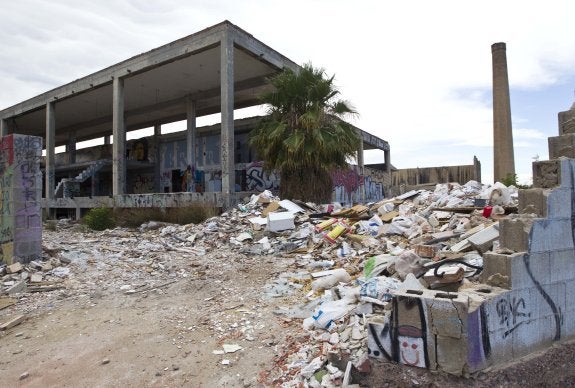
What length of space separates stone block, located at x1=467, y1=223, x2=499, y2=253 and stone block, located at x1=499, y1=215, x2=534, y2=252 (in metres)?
0.71

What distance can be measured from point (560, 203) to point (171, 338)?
14.8 feet

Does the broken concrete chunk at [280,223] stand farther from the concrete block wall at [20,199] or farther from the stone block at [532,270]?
the stone block at [532,270]

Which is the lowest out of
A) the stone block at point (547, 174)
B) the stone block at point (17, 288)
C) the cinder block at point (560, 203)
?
the stone block at point (17, 288)

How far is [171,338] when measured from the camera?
14.2 ft

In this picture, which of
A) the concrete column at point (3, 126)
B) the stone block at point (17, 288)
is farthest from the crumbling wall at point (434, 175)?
the concrete column at point (3, 126)

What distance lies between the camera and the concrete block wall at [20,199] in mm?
7148

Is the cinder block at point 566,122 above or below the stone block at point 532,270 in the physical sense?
above

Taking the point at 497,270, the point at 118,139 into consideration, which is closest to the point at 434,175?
the point at 118,139

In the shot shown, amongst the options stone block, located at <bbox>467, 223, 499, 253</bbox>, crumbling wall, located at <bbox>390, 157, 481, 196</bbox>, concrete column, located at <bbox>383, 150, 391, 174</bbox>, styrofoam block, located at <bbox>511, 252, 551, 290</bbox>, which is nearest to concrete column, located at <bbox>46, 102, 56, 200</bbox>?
crumbling wall, located at <bbox>390, 157, 481, 196</bbox>

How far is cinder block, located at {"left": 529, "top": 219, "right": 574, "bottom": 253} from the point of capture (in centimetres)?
394

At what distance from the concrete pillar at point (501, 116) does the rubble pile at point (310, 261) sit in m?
14.0

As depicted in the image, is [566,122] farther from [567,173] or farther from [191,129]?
[191,129]

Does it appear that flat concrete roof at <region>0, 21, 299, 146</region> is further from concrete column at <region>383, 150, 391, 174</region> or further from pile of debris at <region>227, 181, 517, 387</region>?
concrete column at <region>383, 150, 391, 174</region>

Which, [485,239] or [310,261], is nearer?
[485,239]
